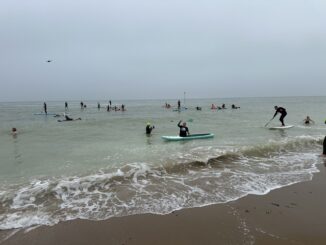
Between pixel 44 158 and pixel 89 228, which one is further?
pixel 44 158

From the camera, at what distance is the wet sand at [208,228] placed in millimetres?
5109

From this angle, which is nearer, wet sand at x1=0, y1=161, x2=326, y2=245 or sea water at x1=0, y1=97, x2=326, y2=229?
wet sand at x1=0, y1=161, x2=326, y2=245

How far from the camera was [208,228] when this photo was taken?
553 cm

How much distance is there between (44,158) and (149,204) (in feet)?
24.8

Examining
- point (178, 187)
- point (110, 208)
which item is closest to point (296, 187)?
point (178, 187)

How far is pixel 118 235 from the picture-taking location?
534 centimetres

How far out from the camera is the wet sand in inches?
201

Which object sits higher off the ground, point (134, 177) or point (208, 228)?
point (208, 228)

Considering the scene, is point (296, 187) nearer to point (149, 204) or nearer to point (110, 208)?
point (149, 204)

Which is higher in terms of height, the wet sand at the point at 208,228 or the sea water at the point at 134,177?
the wet sand at the point at 208,228

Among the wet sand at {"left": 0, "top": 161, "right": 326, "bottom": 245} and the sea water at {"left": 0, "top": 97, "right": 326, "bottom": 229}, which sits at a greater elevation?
the wet sand at {"left": 0, "top": 161, "right": 326, "bottom": 245}

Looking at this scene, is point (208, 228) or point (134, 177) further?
point (134, 177)

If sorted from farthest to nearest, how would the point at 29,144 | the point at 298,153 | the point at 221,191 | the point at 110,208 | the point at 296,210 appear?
the point at 29,144 → the point at 298,153 → the point at 221,191 → the point at 110,208 → the point at 296,210

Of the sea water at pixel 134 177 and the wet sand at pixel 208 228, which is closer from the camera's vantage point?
the wet sand at pixel 208 228
